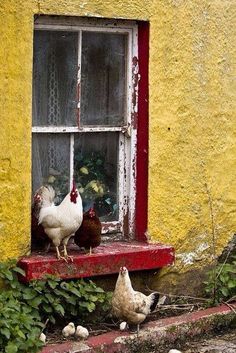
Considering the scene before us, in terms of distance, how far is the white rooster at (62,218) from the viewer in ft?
22.2

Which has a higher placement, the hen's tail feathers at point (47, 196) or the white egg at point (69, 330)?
the hen's tail feathers at point (47, 196)

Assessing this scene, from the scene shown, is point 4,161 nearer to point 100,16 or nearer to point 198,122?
point 100,16

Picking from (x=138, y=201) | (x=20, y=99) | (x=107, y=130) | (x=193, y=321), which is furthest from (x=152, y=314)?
(x=20, y=99)

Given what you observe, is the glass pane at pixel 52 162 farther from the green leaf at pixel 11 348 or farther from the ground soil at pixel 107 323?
the green leaf at pixel 11 348

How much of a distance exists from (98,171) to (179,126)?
74cm

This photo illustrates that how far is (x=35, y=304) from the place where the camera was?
6.58 metres

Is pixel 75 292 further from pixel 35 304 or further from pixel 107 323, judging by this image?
pixel 107 323

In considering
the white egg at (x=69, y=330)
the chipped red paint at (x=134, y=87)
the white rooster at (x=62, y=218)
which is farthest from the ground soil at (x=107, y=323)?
the chipped red paint at (x=134, y=87)

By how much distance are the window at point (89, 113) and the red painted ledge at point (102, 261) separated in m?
0.28

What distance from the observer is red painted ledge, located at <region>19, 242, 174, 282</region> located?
6.71 meters

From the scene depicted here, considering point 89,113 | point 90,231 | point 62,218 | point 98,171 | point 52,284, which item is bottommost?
point 52,284

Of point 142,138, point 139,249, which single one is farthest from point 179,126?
point 139,249

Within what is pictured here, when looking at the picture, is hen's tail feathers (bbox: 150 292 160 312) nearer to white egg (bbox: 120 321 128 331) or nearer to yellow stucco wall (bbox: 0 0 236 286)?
white egg (bbox: 120 321 128 331)

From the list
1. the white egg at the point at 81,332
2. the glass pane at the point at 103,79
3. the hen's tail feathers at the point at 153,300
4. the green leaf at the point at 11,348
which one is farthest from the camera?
the glass pane at the point at 103,79
